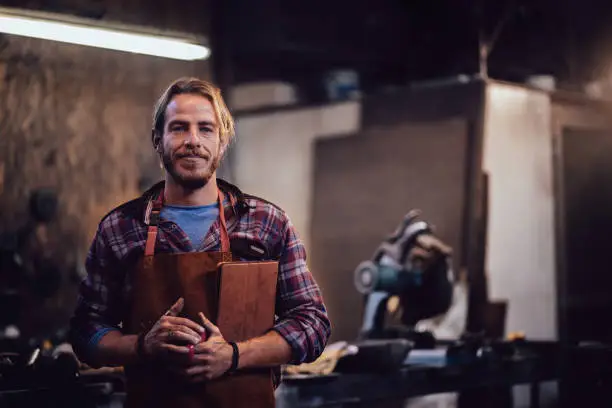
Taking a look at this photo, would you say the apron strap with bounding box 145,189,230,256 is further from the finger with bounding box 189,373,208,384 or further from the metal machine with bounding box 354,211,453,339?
the metal machine with bounding box 354,211,453,339

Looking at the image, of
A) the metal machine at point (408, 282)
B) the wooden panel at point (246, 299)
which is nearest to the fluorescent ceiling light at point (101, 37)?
the metal machine at point (408, 282)

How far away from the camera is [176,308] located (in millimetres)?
2125

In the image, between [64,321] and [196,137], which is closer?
[196,137]

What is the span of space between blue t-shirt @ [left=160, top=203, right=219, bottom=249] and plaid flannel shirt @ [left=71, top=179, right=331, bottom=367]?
1cm

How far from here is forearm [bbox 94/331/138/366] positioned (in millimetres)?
2127

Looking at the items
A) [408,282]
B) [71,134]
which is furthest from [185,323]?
[71,134]

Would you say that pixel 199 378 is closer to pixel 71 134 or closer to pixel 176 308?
pixel 176 308

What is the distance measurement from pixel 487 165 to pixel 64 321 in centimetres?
245

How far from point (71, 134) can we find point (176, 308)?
Result: 3453 millimetres

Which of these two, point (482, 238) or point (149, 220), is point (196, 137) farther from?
point (482, 238)

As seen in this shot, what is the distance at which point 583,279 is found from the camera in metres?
6.46

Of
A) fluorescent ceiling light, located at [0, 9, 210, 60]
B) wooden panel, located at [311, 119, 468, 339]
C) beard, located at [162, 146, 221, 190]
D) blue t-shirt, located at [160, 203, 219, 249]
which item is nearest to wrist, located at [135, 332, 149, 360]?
blue t-shirt, located at [160, 203, 219, 249]

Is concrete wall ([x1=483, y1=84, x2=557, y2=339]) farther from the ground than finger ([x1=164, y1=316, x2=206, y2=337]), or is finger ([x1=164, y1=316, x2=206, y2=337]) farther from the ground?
concrete wall ([x1=483, y1=84, x2=557, y2=339])

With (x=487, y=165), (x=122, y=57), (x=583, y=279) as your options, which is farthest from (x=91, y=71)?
(x=583, y=279)
